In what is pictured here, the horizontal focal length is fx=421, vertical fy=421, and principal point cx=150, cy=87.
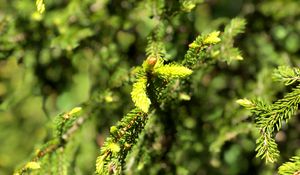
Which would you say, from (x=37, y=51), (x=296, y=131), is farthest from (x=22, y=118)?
Result: (x=296, y=131)

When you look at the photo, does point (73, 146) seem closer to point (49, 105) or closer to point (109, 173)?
point (109, 173)

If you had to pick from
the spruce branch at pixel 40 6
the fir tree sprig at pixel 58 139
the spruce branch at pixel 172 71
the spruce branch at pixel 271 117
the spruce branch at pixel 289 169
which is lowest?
the spruce branch at pixel 289 169

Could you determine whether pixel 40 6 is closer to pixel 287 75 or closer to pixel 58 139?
pixel 58 139

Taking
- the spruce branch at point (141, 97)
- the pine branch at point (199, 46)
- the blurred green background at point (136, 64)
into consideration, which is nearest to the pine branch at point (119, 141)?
the spruce branch at point (141, 97)

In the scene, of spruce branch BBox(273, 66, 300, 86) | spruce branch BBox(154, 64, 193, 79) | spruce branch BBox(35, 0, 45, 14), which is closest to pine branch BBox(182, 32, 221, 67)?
spruce branch BBox(154, 64, 193, 79)

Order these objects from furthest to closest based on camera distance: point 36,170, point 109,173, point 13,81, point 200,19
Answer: point 13,81 < point 200,19 < point 36,170 < point 109,173

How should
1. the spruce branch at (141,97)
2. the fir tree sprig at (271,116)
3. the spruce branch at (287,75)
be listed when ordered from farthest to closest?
the spruce branch at (287,75) < the fir tree sprig at (271,116) < the spruce branch at (141,97)

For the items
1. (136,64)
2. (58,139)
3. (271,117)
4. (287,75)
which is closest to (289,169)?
(271,117)

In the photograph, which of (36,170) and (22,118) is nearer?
(36,170)

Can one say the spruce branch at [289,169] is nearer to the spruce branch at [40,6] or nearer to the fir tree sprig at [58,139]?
the fir tree sprig at [58,139]
